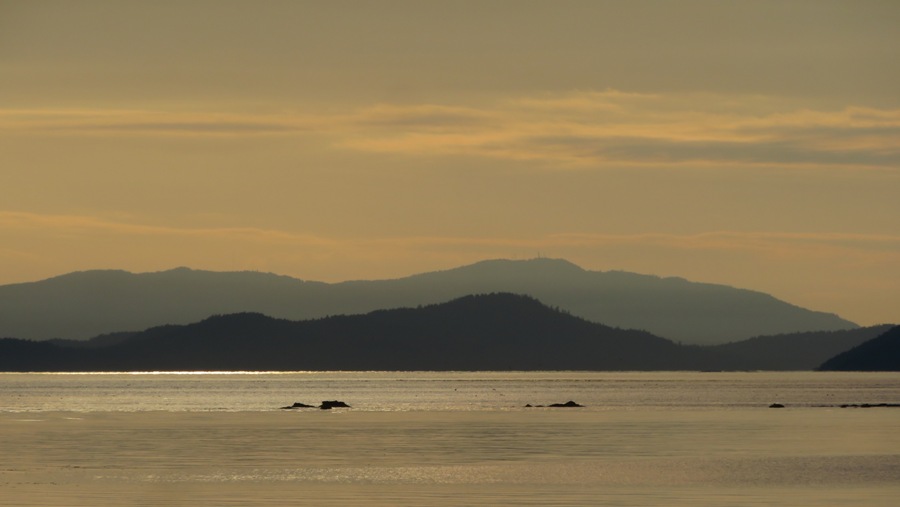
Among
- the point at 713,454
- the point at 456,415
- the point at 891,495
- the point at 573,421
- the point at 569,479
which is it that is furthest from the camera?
the point at 456,415

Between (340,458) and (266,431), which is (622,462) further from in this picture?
(266,431)

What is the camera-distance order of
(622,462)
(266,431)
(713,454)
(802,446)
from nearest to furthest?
(622,462) → (713,454) → (802,446) → (266,431)

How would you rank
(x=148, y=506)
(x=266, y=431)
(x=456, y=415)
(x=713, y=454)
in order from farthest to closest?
(x=456, y=415)
(x=266, y=431)
(x=713, y=454)
(x=148, y=506)

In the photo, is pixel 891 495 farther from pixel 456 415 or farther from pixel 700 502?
pixel 456 415

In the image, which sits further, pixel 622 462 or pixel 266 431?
pixel 266 431

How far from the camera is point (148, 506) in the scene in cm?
5266

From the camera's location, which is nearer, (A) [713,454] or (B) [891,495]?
(B) [891,495]

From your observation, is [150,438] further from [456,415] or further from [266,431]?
[456,415]

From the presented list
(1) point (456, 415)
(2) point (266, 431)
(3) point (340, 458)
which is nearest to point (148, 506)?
(3) point (340, 458)

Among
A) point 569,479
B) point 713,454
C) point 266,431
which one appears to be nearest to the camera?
point 569,479

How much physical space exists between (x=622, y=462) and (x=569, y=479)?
429 inches

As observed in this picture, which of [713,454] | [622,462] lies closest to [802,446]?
[713,454]

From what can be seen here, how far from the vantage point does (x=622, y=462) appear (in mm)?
72500

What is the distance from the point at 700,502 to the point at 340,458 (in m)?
27.2
